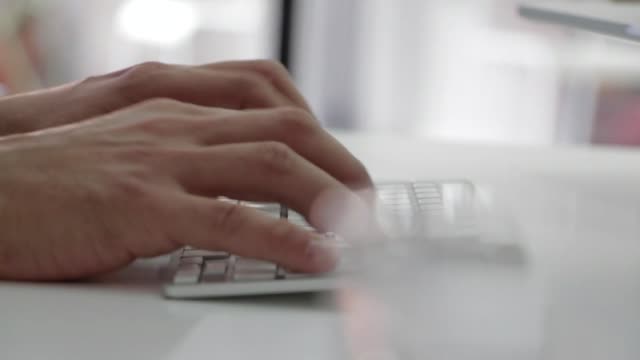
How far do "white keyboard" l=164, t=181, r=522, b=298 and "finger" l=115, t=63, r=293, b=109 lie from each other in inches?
4.9

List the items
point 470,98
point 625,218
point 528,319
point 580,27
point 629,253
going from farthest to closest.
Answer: point 470,98 < point 580,27 < point 625,218 < point 629,253 < point 528,319

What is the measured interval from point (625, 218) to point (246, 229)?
0.26m

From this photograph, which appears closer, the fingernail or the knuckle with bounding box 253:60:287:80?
the fingernail

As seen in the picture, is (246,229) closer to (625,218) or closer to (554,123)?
(625,218)

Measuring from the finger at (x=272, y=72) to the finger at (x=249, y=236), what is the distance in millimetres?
237

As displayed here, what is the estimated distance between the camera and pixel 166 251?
0.52 metres

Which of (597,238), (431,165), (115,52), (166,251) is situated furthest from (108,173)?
(115,52)

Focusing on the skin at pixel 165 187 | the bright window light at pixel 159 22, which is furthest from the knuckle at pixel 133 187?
the bright window light at pixel 159 22

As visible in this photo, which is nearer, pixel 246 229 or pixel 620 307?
pixel 620 307

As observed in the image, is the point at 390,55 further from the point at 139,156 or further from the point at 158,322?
the point at 158,322

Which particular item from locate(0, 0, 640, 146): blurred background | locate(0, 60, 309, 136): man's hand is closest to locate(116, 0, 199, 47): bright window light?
locate(0, 0, 640, 146): blurred background

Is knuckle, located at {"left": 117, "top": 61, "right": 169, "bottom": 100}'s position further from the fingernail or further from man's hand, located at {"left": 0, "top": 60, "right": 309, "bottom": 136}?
the fingernail

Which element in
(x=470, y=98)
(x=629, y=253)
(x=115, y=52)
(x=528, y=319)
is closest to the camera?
(x=528, y=319)

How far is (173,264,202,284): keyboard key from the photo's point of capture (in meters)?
0.49
